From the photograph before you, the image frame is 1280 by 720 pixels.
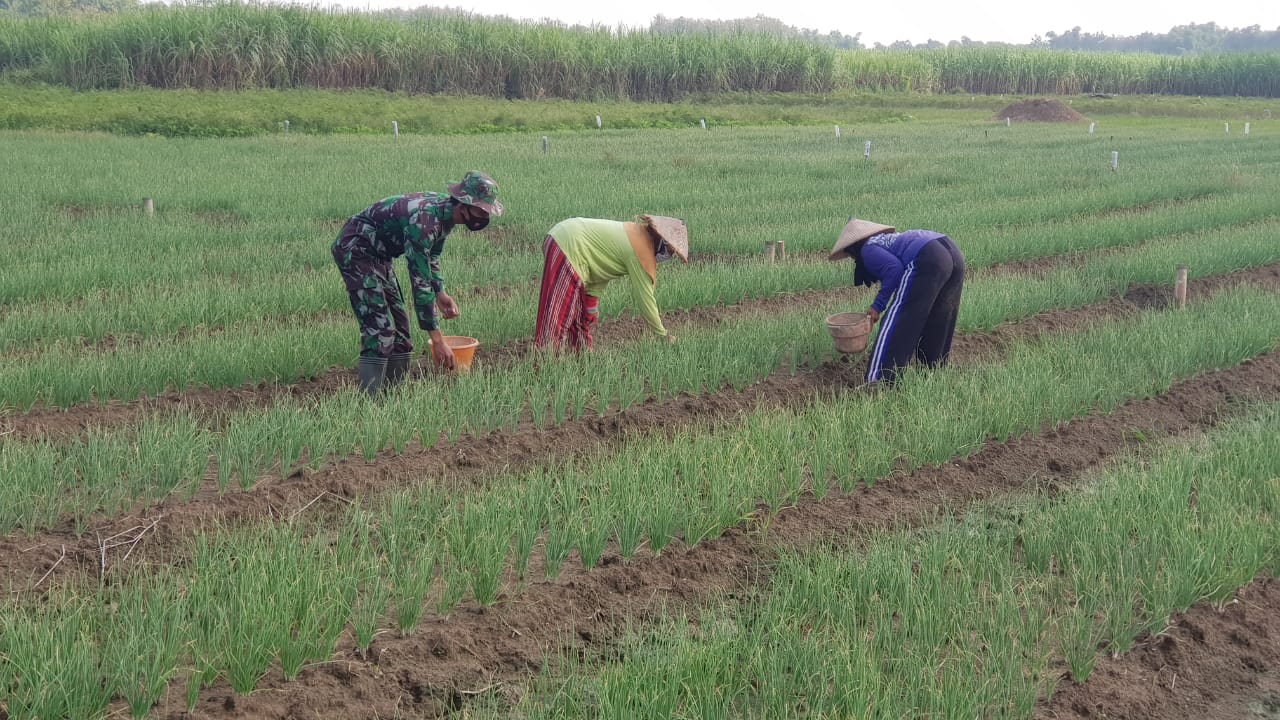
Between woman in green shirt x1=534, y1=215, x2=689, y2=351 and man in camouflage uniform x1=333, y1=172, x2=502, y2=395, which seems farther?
woman in green shirt x1=534, y1=215, x2=689, y2=351

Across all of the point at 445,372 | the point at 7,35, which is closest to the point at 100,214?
the point at 445,372

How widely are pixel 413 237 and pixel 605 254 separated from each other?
1163 mm

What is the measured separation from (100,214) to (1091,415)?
9.94 meters

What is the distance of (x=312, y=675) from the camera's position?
2.99m

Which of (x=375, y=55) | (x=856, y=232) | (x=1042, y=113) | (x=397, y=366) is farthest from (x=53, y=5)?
(x=856, y=232)

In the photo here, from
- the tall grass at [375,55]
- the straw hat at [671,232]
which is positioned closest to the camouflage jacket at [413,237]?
the straw hat at [671,232]

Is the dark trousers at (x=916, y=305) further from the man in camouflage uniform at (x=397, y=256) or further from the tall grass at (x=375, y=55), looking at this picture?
the tall grass at (x=375, y=55)

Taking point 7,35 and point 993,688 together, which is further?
point 7,35

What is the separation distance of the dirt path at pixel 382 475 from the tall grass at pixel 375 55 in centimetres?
2538

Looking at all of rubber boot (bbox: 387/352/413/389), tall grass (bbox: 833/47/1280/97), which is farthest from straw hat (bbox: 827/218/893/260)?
tall grass (bbox: 833/47/1280/97)

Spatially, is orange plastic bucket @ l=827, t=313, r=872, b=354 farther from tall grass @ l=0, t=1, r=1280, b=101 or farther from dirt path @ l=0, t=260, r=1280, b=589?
tall grass @ l=0, t=1, r=1280, b=101

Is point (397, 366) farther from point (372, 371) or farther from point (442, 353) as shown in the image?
point (442, 353)

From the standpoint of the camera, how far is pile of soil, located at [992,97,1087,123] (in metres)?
33.8

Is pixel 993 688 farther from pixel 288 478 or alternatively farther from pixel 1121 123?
pixel 1121 123
